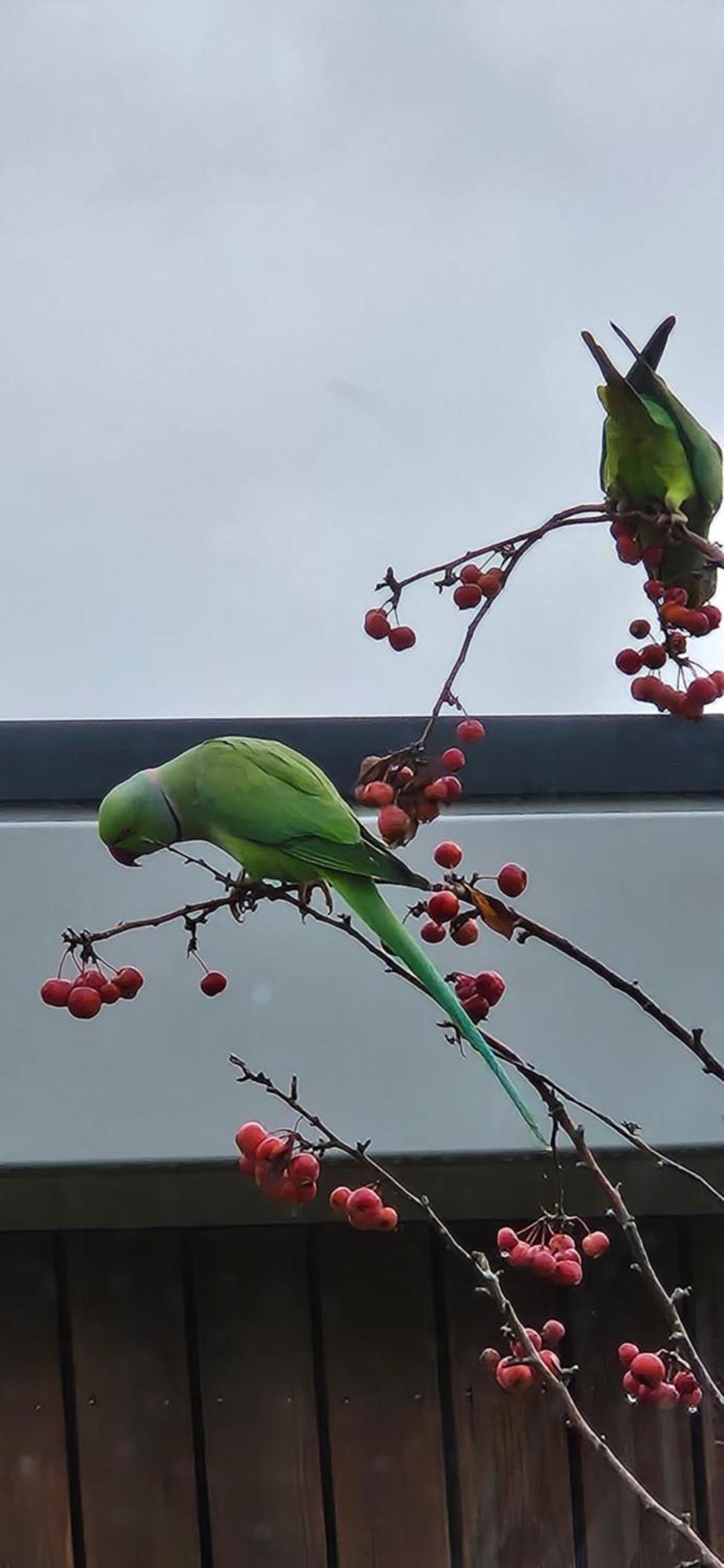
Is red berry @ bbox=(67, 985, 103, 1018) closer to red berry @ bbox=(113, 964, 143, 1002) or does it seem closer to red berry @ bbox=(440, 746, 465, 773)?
red berry @ bbox=(113, 964, 143, 1002)

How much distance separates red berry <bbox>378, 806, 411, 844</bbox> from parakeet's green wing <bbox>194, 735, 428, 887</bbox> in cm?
7

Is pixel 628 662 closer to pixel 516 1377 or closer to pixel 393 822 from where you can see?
pixel 393 822

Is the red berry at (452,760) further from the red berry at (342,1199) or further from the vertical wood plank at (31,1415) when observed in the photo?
the vertical wood plank at (31,1415)

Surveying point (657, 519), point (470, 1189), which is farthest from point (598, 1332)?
point (657, 519)

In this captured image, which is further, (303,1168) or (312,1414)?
(312,1414)

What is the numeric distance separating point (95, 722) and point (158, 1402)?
0.55 metres

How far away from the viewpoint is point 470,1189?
1.19 meters

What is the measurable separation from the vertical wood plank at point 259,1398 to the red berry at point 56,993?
49cm

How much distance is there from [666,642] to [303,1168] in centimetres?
34

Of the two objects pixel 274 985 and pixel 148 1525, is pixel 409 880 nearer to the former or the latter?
pixel 274 985

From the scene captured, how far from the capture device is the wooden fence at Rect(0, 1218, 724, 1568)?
3.92ft

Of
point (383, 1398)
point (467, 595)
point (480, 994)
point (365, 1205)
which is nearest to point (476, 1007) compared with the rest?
point (480, 994)

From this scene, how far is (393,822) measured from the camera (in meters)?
0.75

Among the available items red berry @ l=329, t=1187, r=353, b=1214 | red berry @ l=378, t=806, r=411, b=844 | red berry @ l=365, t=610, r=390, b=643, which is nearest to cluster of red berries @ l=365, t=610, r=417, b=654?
red berry @ l=365, t=610, r=390, b=643
